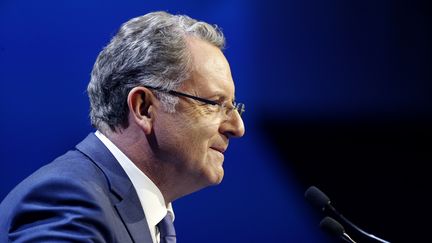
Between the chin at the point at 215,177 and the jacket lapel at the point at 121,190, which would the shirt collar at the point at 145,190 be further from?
the chin at the point at 215,177

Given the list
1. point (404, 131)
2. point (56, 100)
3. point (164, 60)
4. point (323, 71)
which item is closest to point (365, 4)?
point (323, 71)

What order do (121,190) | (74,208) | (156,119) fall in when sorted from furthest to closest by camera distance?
(156,119) → (121,190) → (74,208)

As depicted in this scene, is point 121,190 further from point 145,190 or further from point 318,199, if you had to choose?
point 318,199

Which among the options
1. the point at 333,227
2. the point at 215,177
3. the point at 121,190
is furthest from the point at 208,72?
the point at 333,227

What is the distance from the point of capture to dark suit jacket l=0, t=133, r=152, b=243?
1.06 meters

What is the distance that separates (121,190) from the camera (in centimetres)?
130

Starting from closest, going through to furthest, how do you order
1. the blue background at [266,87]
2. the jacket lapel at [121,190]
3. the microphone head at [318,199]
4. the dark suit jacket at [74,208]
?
the dark suit jacket at [74,208] → the jacket lapel at [121,190] → the microphone head at [318,199] → the blue background at [266,87]

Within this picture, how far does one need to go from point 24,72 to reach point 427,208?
136cm

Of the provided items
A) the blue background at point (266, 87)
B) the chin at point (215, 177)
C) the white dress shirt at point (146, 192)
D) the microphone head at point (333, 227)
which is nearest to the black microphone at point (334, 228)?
the microphone head at point (333, 227)

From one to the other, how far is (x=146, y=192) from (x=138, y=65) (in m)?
0.30

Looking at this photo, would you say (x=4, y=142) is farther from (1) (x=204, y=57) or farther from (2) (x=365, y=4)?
(2) (x=365, y=4)

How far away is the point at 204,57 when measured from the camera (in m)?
1.46

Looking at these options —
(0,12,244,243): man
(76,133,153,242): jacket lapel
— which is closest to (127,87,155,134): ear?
(0,12,244,243): man

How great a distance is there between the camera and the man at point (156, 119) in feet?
4.42
